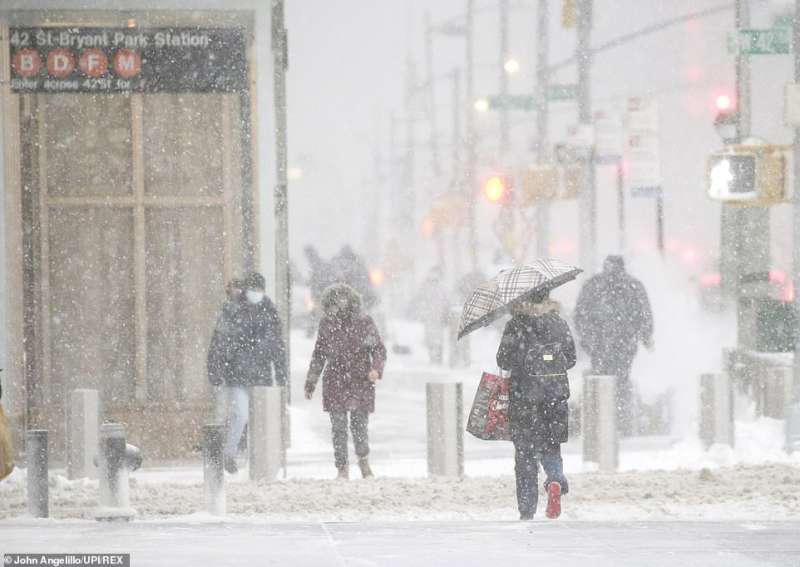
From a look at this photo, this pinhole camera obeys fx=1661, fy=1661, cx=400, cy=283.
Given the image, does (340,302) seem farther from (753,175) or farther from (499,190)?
(499,190)

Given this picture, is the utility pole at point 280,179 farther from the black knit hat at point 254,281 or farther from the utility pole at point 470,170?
the utility pole at point 470,170

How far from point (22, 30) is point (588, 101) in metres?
12.7

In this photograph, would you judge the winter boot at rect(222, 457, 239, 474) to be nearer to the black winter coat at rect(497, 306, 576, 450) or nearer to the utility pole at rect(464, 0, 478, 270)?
the black winter coat at rect(497, 306, 576, 450)

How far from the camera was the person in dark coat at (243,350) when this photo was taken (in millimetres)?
14406

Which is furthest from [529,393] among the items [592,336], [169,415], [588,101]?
[588,101]

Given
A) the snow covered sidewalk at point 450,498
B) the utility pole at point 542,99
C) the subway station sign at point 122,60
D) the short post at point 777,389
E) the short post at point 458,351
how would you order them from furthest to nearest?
the utility pole at point 542,99
the short post at point 458,351
the short post at point 777,389
the subway station sign at point 122,60
the snow covered sidewalk at point 450,498

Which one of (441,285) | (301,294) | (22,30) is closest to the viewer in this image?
(22,30)

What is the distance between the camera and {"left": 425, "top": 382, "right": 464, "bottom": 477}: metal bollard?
543 inches

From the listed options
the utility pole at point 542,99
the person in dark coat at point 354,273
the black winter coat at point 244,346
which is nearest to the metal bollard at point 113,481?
the black winter coat at point 244,346

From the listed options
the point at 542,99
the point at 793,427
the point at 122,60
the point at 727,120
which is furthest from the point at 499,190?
the point at 122,60

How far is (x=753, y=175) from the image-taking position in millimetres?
17016

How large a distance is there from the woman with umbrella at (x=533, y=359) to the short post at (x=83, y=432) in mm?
4741

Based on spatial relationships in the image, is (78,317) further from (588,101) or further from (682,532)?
(588,101)

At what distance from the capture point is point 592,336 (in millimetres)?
17812
